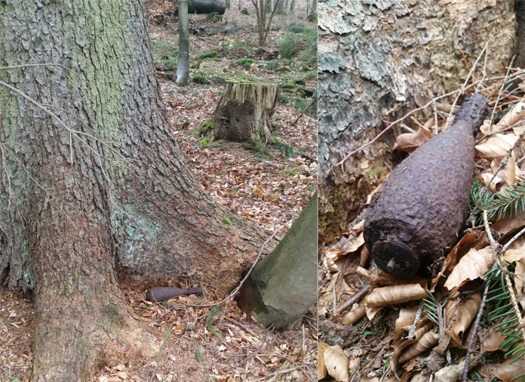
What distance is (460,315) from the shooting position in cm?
48

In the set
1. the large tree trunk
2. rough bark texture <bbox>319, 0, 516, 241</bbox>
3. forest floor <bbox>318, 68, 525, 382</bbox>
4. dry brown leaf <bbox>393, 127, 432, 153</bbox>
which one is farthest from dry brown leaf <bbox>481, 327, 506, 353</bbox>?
the large tree trunk

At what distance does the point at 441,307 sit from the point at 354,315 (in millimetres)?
83

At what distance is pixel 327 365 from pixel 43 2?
115 centimetres

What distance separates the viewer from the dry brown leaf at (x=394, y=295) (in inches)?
21.0

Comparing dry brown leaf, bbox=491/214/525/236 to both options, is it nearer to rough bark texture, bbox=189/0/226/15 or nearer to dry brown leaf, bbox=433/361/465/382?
dry brown leaf, bbox=433/361/465/382

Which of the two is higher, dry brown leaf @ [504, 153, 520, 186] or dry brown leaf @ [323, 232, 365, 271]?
dry brown leaf @ [504, 153, 520, 186]

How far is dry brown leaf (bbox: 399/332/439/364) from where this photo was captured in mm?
481

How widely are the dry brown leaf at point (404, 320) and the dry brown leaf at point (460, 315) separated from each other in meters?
0.03

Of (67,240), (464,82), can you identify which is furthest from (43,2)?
(464,82)

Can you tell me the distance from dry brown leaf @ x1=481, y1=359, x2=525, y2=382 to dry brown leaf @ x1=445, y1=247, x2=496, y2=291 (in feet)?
0.34

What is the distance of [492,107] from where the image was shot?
889 millimetres

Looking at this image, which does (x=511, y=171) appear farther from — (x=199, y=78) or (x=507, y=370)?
(x=199, y=78)

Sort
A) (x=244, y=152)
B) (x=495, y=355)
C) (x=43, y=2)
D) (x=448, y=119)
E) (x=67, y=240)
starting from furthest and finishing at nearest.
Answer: (x=244, y=152)
(x=67, y=240)
(x=43, y=2)
(x=448, y=119)
(x=495, y=355)

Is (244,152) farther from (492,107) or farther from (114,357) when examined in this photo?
(492,107)
